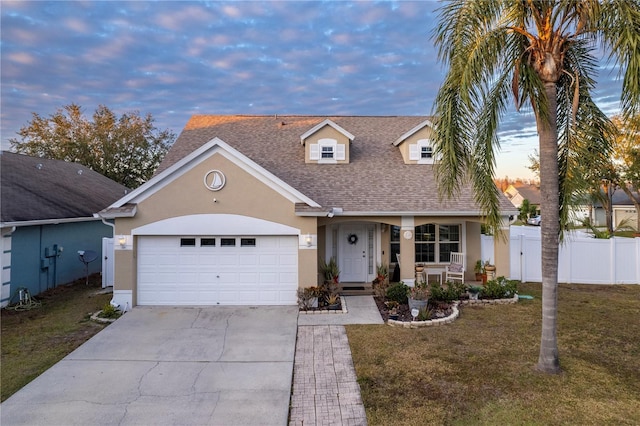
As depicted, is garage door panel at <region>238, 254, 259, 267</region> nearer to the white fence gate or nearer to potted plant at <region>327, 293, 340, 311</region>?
potted plant at <region>327, 293, 340, 311</region>

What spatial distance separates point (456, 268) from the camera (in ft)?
41.1

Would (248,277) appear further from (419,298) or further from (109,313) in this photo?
(419,298)

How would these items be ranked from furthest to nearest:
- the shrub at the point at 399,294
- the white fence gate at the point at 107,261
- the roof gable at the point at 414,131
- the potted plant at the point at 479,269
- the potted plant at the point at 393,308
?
the roof gable at the point at 414,131
the potted plant at the point at 479,269
the white fence gate at the point at 107,261
the shrub at the point at 399,294
the potted plant at the point at 393,308

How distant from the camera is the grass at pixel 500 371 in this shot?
522 centimetres

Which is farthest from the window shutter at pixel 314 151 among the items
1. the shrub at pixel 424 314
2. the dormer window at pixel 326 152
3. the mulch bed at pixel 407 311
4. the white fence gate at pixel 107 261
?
the white fence gate at pixel 107 261

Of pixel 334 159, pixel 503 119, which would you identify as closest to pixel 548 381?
pixel 503 119

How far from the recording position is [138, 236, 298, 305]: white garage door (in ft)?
35.9

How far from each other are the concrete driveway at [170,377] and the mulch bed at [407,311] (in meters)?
2.72

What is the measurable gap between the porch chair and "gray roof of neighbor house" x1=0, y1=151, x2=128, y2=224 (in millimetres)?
14525

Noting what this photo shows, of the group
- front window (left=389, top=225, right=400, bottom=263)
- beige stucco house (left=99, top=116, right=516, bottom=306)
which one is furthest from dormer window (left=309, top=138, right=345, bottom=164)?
front window (left=389, top=225, right=400, bottom=263)

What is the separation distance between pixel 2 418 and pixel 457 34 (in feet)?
31.9

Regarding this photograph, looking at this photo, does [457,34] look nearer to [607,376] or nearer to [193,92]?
[607,376]

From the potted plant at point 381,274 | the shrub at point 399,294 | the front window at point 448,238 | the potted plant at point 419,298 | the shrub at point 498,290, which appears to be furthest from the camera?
the front window at point 448,238

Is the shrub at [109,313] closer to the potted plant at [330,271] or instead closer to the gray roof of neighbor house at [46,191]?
the gray roof of neighbor house at [46,191]
